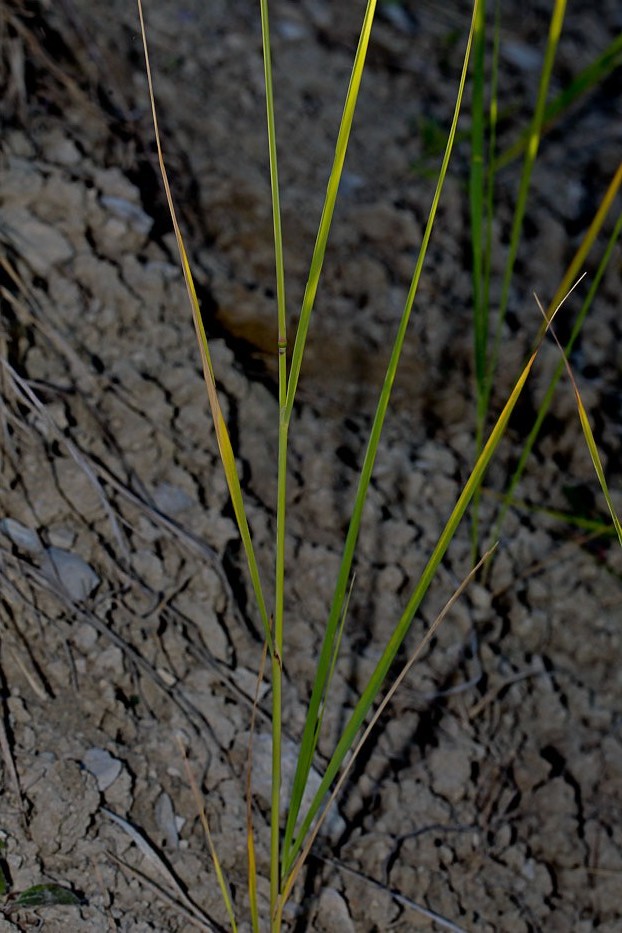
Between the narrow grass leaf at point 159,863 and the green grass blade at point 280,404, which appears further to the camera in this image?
the narrow grass leaf at point 159,863

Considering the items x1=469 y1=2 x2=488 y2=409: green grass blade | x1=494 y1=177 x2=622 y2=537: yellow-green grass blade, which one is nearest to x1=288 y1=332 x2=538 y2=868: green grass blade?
x1=494 y1=177 x2=622 y2=537: yellow-green grass blade

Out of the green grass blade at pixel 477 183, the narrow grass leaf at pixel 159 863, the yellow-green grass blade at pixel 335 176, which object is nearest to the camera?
the yellow-green grass blade at pixel 335 176

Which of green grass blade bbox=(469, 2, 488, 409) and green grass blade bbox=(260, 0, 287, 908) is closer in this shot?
green grass blade bbox=(260, 0, 287, 908)

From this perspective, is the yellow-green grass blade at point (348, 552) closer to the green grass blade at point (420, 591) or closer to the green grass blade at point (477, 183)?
the green grass blade at point (420, 591)

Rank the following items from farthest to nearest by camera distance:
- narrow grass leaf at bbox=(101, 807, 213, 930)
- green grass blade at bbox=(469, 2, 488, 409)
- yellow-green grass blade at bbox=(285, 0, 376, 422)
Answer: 1. green grass blade at bbox=(469, 2, 488, 409)
2. narrow grass leaf at bbox=(101, 807, 213, 930)
3. yellow-green grass blade at bbox=(285, 0, 376, 422)

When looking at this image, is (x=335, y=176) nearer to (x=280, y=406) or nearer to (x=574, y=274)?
(x=280, y=406)

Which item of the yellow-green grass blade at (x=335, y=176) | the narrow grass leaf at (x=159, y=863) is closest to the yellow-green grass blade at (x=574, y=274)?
the yellow-green grass blade at (x=335, y=176)

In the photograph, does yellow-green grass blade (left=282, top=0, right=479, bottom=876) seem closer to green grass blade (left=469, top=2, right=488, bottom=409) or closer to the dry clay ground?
the dry clay ground

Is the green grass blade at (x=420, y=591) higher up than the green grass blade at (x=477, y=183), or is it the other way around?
the green grass blade at (x=477, y=183)

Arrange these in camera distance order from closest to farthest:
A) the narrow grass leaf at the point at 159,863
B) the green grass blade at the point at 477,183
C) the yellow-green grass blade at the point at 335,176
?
the yellow-green grass blade at the point at 335,176, the narrow grass leaf at the point at 159,863, the green grass blade at the point at 477,183

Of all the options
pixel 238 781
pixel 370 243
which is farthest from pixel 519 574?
pixel 370 243
